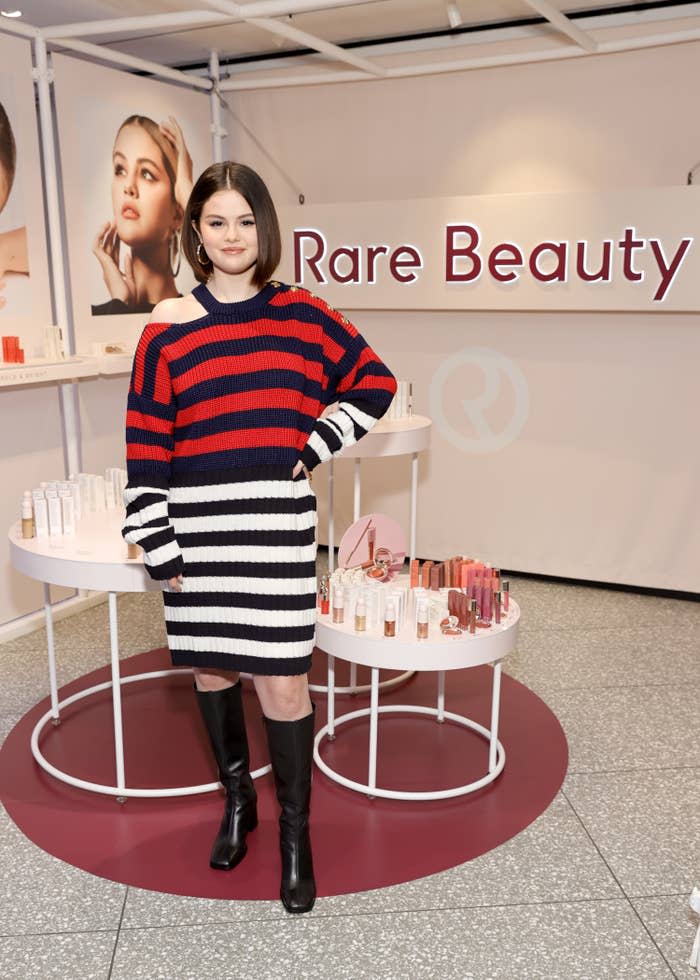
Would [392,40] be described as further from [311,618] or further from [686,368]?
[311,618]

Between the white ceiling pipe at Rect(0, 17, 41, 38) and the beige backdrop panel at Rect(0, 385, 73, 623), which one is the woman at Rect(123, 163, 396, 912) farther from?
the white ceiling pipe at Rect(0, 17, 41, 38)

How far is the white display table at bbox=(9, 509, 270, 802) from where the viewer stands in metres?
2.68

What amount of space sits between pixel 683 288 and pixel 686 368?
0.43 m

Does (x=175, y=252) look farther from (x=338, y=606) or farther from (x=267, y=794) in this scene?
(x=267, y=794)

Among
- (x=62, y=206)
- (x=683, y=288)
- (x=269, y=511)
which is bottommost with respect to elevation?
(x=269, y=511)

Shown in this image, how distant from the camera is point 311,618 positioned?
7.41 ft

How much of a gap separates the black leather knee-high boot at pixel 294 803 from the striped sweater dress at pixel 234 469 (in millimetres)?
187

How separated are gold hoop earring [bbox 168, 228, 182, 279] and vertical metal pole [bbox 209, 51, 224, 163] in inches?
26.1

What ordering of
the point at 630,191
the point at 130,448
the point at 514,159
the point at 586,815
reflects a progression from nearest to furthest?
the point at 130,448, the point at 586,815, the point at 630,191, the point at 514,159

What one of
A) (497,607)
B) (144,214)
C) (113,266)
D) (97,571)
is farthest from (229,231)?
(144,214)

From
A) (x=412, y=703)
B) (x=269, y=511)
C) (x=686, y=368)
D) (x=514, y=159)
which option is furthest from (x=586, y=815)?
(x=514, y=159)

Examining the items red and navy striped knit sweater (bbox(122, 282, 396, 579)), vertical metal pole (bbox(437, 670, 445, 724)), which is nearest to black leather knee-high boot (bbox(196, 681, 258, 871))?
red and navy striped knit sweater (bbox(122, 282, 396, 579))

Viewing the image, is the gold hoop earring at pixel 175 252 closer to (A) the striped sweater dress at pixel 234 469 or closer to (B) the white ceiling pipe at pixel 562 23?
(B) the white ceiling pipe at pixel 562 23

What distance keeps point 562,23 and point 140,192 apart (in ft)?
7.29
